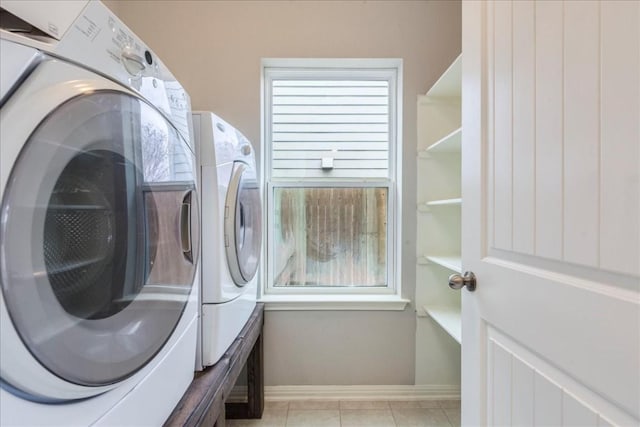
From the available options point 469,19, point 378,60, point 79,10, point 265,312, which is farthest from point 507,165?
point 265,312

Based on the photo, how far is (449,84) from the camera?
1567 mm

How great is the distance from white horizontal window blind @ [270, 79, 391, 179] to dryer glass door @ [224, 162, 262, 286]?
0.55 m

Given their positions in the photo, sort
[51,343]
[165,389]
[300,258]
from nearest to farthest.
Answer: [51,343] → [165,389] → [300,258]

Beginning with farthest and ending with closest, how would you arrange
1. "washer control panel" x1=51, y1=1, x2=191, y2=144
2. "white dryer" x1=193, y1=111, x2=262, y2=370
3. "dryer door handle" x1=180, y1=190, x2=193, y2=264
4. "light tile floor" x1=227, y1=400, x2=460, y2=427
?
"light tile floor" x1=227, y1=400, x2=460, y2=427, "white dryer" x1=193, y1=111, x2=262, y2=370, "dryer door handle" x1=180, y1=190, x2=193, y2=264, "washer control panel" x1=51, y1=1, x2=191, y2=144

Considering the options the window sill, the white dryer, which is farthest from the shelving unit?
the white dryer

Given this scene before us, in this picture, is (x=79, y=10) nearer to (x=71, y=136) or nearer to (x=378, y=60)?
(x=71, y=136)

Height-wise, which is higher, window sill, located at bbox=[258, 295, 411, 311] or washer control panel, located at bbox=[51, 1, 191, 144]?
washer control panel, located at bbox=[51, 1, 191, 144]

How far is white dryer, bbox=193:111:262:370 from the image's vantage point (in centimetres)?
101

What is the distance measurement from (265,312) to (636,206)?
1597 millimetres

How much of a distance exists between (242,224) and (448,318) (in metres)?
1.16

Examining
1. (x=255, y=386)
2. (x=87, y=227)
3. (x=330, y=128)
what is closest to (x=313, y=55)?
(x=330, y=128)

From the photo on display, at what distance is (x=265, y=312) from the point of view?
1711 mm

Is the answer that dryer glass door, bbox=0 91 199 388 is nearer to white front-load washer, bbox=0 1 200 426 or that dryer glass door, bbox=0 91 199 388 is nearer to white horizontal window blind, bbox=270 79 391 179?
white front-load washer, bbox=0 1 200 426

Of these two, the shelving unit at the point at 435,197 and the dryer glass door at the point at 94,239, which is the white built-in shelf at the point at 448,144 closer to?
the shelving unit at the point at 435,197
